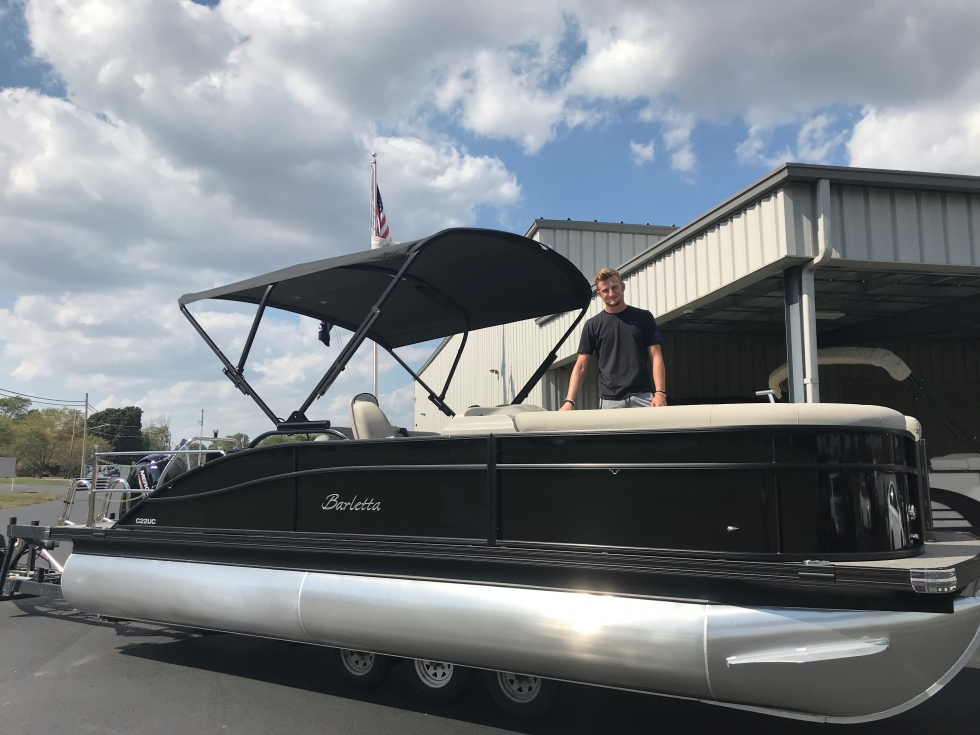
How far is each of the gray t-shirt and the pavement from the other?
69.9 inches

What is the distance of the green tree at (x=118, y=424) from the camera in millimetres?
75875

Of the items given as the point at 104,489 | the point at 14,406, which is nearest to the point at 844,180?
the point at 104,489

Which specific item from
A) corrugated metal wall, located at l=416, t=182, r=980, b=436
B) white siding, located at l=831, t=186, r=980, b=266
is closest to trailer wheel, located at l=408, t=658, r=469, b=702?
corrugated metal wall, located at l=416, t=182, r=980, b=436

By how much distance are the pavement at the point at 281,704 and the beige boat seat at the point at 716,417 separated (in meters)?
1.54

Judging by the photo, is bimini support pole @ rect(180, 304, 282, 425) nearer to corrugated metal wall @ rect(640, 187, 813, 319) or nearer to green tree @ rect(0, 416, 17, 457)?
corrugated metal wall @ rect(640, 187, 813, 319)

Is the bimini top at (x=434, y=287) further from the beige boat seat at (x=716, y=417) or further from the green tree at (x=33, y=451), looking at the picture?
the green tree at (x=33, y=451)

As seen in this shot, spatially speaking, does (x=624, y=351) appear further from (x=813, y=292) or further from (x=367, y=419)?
(x=813, y=292)

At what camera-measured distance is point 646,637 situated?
2914mm

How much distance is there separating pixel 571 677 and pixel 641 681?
31cm

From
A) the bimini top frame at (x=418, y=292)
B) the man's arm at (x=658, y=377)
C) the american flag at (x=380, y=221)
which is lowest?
the man's arm at (x=658, y=377)

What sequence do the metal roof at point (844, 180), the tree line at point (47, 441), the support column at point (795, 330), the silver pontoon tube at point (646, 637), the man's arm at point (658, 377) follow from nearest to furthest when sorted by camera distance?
1. the silver pontoon tube at point (646, 637)
2. the man's arm at point (658, 377)
3. the metal roof at point (844, 180)
4. the support column at point (795, 330)
5. the tree line at point (47, 441)

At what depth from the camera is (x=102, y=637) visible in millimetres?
5484

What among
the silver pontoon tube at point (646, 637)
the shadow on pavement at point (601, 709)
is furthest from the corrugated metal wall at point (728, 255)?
the silver pontoon tube at point (646, 637)

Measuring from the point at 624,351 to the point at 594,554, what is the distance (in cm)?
150
